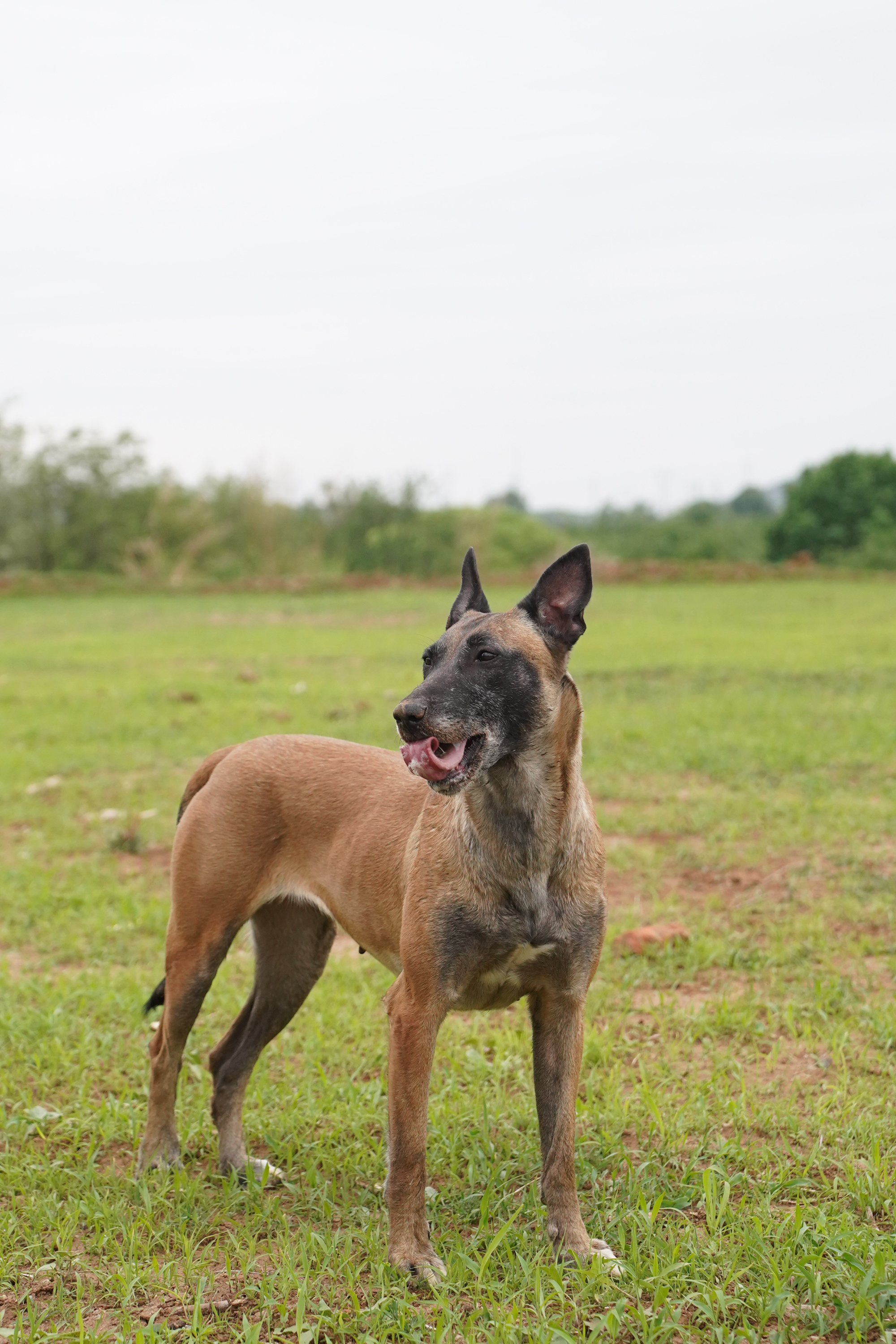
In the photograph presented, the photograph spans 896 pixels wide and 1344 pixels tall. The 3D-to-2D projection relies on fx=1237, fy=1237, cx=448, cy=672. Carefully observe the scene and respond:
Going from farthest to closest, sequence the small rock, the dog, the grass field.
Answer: the small rock < the dog < the grass field

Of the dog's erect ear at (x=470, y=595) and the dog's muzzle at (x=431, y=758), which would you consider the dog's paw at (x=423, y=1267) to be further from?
the dog's erect ear at (x=470, y=595)

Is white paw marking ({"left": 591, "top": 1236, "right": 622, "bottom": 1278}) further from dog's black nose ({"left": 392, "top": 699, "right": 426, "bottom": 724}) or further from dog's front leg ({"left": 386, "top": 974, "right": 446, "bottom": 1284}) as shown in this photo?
dog's black nose ({"left": 392, "top": 699, "right": 426, "bottom": 724})

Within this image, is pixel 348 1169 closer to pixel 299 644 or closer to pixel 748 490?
pixel 299 644

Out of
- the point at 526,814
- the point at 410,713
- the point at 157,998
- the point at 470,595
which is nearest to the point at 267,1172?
the point at 157,998

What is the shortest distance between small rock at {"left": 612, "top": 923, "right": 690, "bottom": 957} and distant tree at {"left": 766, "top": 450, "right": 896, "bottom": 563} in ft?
128

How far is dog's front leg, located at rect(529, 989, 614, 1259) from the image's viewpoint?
Answer: 345cm

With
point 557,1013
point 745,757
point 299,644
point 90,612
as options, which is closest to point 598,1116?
point 557,1013

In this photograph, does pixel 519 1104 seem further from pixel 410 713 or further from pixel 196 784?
pixel 410 713

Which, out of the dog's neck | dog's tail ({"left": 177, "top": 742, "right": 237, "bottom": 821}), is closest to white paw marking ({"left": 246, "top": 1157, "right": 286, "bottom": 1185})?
dog's tail ({"left": 177, "top": 742, "right": 237, "bottom": 821})

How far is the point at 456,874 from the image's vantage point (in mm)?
3451

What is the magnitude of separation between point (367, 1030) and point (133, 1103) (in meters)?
1.03

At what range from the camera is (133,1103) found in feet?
14.9

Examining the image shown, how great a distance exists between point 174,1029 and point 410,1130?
1126mm

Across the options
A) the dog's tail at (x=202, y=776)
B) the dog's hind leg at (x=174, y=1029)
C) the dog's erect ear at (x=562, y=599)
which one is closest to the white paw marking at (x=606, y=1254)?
the dog's hind leg at (x=174, y=1029)
